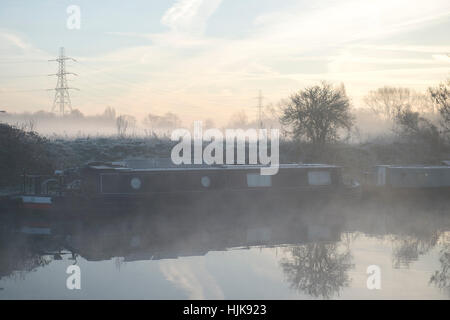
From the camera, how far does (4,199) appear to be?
21.8 metres

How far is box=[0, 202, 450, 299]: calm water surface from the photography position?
11914 mm

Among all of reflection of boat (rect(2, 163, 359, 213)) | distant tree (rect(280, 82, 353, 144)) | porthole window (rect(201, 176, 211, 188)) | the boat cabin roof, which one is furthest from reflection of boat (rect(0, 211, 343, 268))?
distant tree (rect(280, 82, 353, 144))

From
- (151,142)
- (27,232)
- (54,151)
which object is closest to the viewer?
(27,232)

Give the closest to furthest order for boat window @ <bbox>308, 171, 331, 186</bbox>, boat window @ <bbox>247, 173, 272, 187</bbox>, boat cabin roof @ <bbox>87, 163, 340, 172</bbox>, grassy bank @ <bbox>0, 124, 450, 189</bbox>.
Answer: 1. boat cabin roof @ <bbox>87, 163, 340, 172</bbox>
2. boat window @ <bbox>247, 173, 272, 187</bbox>
3. boat window @ <bbox>308, 171, 331, 186</bbox>
4. grassy bank @ <bbox>0, 124, 450, 189</bbox>

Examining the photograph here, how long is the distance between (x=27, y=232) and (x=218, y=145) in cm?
2043

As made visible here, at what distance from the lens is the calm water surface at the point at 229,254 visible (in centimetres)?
1191

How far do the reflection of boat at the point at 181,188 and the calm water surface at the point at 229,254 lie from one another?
59 cm

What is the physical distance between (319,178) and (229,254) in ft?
32.2

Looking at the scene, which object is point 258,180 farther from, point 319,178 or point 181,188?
point 181,188

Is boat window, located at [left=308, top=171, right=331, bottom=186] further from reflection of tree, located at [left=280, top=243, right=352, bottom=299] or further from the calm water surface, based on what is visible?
reflection of tree, located at [left=280, top=243, right=352, bottom=299]

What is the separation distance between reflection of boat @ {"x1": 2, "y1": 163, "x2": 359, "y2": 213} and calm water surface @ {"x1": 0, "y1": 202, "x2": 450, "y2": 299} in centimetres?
59

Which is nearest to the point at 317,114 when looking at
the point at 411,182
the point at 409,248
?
the point at 411,182
